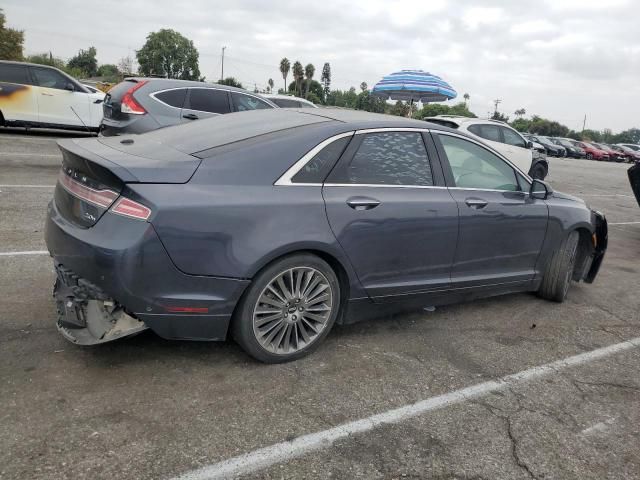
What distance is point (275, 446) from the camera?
2.54 meters

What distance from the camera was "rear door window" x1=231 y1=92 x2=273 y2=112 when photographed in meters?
9.68

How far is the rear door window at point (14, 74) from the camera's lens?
12297 millimetres

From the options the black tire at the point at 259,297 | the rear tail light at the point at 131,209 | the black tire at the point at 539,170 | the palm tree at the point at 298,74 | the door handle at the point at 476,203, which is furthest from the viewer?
the palm tree at the point at 298,74

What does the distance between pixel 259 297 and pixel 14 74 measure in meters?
12.2

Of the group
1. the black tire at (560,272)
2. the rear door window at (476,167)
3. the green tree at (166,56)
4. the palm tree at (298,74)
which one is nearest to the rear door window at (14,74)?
the rear door window at (476,167)

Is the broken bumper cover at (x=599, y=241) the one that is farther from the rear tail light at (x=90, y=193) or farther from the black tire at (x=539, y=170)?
the black tire at (x=539, y=170)

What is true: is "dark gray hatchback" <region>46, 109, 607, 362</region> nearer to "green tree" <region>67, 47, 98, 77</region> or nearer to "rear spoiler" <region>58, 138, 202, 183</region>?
"rear spoiler" <region>58, 138, 202, 183</region>

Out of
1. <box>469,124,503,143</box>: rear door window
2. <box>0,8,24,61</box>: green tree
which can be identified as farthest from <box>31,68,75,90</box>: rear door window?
<box>0,8,24,61</box>: green tree

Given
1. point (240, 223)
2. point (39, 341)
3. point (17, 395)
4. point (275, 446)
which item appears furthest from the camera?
point (39, 341)

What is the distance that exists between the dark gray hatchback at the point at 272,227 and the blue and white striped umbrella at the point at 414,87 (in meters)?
15.1

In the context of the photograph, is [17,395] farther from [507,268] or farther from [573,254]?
[573,254]

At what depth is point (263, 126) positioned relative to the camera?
3.66 meters

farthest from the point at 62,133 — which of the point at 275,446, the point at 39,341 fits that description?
the point at 275,446

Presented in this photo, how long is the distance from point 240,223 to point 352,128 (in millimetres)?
1112
